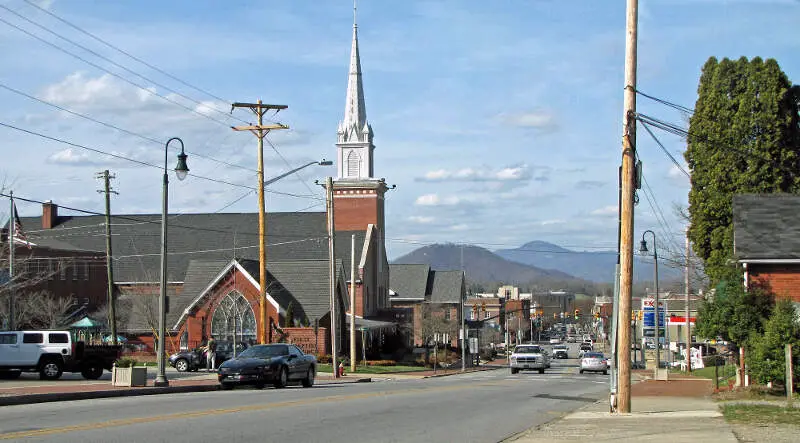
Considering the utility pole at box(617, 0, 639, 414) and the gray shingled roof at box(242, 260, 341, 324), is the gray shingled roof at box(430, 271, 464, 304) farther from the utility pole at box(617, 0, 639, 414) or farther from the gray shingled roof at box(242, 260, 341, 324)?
the utility pole at box(617, 0, 639, 414)

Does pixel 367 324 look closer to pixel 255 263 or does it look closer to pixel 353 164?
pixel 255 263

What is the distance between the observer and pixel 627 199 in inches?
779

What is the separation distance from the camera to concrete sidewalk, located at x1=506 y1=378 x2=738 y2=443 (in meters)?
15.6

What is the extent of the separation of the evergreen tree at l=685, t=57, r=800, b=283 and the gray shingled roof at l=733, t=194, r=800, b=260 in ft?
17.4

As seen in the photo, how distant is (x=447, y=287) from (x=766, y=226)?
7653 cm

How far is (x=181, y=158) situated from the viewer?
29.2 metres

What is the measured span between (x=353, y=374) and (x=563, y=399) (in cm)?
2370

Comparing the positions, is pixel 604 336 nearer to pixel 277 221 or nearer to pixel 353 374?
pixel 277 221

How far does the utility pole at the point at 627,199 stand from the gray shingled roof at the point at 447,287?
8191cm

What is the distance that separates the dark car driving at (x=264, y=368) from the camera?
97.6 ft

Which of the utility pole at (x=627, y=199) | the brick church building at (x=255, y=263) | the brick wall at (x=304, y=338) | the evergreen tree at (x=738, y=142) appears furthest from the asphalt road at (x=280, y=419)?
the brick church building at (x=255, y=263)

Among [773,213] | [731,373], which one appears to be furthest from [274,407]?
[731,373]

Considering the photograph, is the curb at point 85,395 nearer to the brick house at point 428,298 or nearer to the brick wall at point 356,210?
the brick wall at point 356,210

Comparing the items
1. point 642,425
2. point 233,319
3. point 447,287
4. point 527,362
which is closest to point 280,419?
point 642,425
